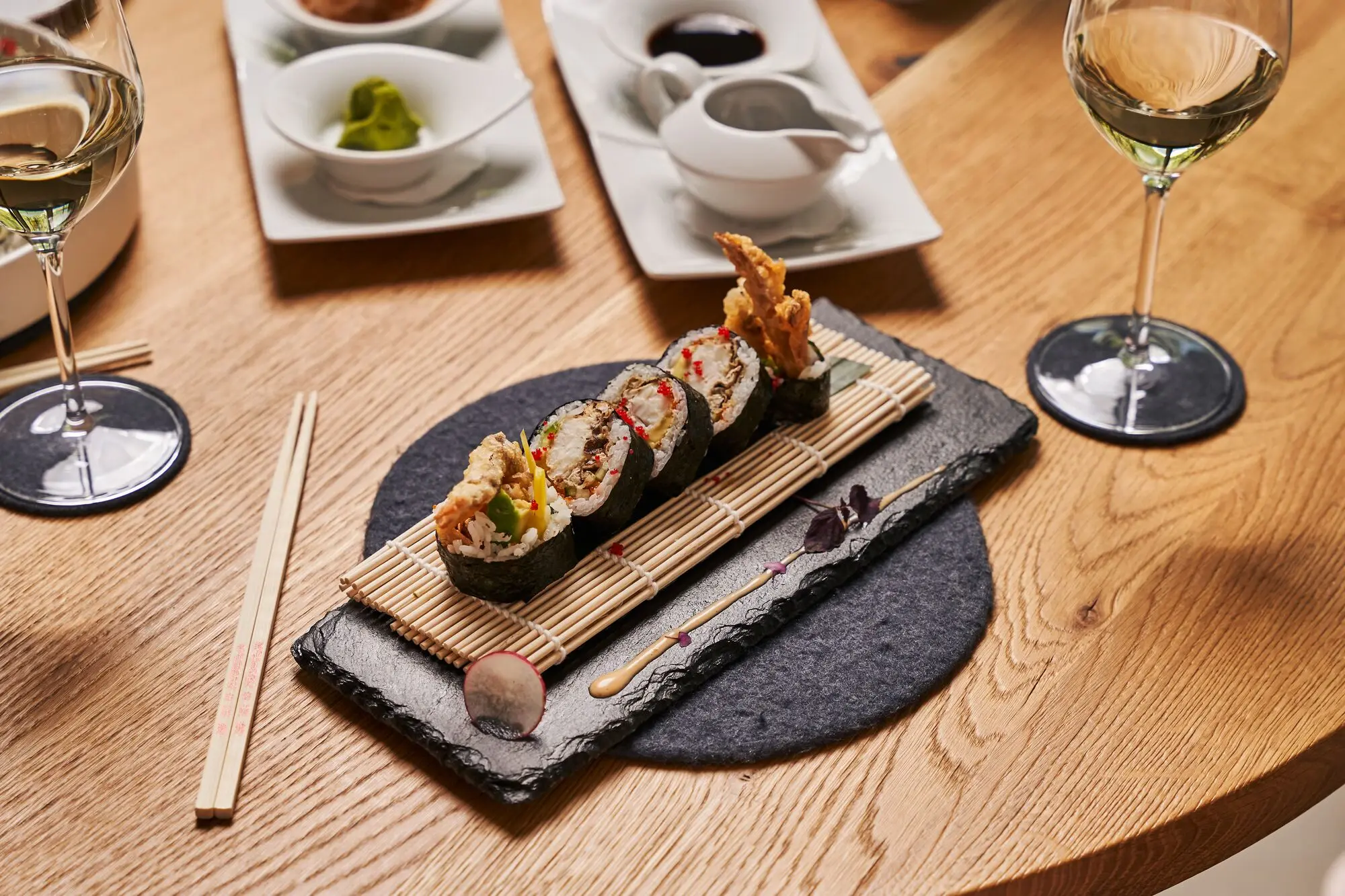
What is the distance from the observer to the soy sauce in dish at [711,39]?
2.09m

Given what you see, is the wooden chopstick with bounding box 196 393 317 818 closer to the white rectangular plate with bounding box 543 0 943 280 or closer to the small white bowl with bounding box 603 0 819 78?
the white rectangular plate with bounding box 543 0 943 280

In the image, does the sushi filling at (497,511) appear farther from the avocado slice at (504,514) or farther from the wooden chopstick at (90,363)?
the wooden chopstick at (90,363)

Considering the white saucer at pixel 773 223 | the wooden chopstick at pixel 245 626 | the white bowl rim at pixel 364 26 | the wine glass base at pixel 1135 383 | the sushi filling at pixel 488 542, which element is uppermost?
the white bowl rim at pixel 364 26


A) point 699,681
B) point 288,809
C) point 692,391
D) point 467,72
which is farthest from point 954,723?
point 467,72

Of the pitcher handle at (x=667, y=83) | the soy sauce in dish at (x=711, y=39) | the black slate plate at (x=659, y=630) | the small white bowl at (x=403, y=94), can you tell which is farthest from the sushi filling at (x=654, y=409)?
the soy sauce in dish at (x=711, y=39)

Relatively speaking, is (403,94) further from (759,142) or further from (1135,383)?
(1135,383)

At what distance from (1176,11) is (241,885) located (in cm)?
119

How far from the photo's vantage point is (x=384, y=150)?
1.82m

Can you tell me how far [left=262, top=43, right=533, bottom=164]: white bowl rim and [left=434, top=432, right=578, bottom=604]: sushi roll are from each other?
685mm

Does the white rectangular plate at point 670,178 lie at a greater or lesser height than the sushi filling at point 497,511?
lesser

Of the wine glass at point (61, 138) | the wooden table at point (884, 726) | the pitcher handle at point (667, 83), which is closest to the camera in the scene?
the wooden table at point (884, 726)

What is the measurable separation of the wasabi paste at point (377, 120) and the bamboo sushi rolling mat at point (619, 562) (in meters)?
0.72

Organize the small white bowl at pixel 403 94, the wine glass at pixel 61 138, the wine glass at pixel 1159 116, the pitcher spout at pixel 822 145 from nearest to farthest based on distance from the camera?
1. the wine glass at pixel 61 138
2. the wine glass at pixel 1159 116
3. the pitcher spout at pixel 822 145
4. the small white bowl at pixel 403 94

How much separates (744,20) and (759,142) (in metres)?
0.54
